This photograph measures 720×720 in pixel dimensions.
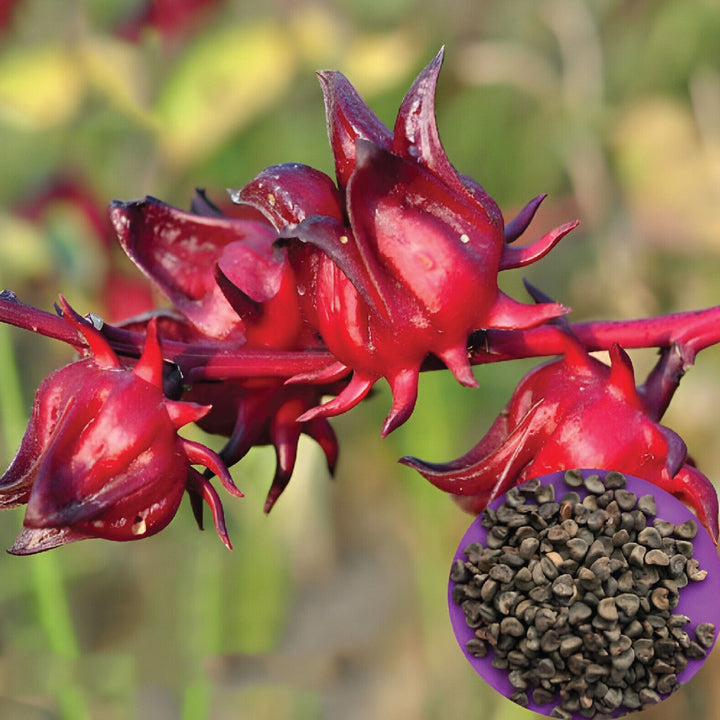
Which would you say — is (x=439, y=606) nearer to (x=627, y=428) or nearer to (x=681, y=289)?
(x=681, y=289)

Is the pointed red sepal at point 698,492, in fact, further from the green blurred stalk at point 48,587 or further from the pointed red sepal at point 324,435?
the green blurred stalk at point 48,587

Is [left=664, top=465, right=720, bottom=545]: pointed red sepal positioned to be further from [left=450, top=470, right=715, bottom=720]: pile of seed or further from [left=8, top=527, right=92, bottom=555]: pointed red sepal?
[left=8, top=527, right=92, bottom=555]: pointed red sepal

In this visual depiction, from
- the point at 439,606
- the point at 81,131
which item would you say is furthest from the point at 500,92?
the point at 439,606

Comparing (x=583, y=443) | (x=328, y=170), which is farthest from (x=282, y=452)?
(x=328, y=170)

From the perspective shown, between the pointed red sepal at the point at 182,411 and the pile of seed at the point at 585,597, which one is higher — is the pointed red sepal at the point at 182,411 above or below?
above

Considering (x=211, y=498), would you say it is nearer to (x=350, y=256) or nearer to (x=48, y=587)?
(x=350, y=256)

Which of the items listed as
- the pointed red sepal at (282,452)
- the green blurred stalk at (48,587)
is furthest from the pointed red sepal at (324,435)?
the green blurred stalk at (48,587)

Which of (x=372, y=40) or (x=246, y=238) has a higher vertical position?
(x=246, y=238)
